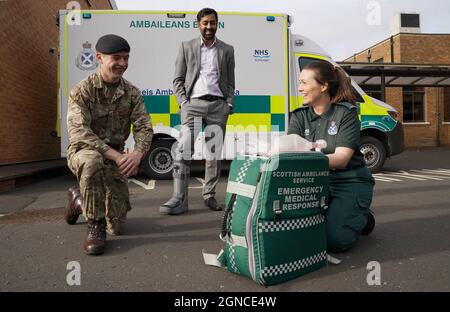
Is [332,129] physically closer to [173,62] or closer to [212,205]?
[212,205]

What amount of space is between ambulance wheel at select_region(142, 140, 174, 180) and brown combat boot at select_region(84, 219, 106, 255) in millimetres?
3871

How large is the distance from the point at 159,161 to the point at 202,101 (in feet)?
9.89

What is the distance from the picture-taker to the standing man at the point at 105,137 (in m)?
2.42

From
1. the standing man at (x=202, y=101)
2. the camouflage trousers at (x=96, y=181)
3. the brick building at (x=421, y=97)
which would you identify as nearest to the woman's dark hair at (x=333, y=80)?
the standing man at (x=202, y=101)

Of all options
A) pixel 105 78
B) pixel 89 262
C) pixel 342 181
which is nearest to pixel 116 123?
pixel 105 78

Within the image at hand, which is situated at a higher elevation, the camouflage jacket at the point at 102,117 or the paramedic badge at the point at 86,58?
the paramedic badge at the point at 86,58

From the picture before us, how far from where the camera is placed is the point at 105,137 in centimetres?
267

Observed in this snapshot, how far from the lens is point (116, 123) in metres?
2.70

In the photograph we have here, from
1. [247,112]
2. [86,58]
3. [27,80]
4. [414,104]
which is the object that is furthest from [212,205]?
[414,104]

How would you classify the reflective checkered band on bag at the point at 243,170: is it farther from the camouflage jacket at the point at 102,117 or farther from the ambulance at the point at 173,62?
the ambulance at the point at 173,62

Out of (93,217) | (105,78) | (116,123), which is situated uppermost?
(105,78)

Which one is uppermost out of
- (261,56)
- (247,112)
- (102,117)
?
(261,56)
